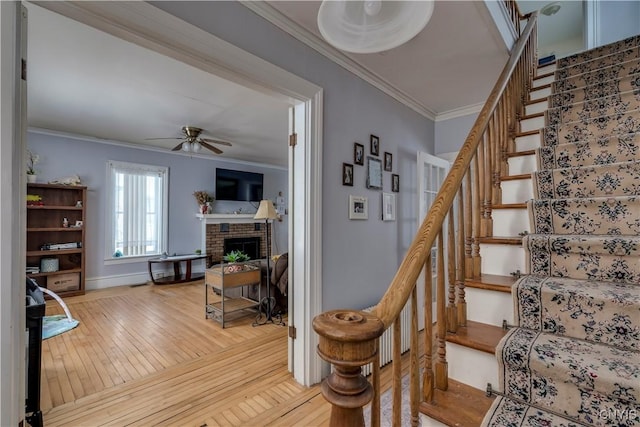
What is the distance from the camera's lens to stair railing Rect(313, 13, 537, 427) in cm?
64

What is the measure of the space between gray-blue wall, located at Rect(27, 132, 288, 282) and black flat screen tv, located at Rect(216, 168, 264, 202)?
196 mm

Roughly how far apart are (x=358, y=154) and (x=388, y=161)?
20.4 inches

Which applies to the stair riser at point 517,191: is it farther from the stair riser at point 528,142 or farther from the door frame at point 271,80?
the door frame at point 271,80

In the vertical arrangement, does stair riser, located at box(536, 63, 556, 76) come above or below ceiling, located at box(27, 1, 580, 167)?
above

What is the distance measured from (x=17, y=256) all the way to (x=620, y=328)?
6.98 ft

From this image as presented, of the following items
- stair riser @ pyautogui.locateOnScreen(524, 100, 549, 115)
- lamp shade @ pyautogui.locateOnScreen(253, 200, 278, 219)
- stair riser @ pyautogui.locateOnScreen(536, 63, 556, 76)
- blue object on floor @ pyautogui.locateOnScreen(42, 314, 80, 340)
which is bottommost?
blue object on floor @ pyautogui.locateOnScreen(42, 314, 80, 340)

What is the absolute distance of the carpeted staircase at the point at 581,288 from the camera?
94 cm

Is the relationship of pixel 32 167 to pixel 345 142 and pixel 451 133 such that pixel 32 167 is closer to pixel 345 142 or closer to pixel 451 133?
pixel 345 142

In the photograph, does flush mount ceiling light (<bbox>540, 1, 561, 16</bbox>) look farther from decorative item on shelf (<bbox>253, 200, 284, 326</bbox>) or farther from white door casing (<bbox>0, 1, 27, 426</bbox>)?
white door casing (<bbox>0, 1, 27, 426</bbox>)

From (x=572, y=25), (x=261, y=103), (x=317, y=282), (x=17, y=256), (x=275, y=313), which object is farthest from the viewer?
(x=572, y=25)

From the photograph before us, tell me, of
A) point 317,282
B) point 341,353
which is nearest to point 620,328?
point 341,353

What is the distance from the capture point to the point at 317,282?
7.05 feet

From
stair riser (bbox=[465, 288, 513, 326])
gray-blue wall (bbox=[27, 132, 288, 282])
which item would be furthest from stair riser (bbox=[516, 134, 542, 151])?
gray-blue wall (bbox=[27, 132, 288, 282])

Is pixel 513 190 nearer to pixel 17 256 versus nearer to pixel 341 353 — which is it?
pixel 341 353
